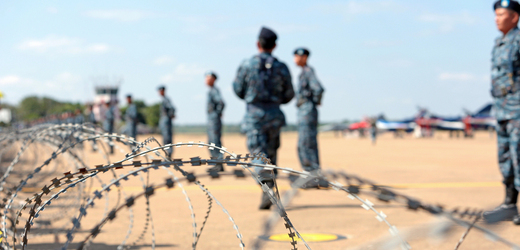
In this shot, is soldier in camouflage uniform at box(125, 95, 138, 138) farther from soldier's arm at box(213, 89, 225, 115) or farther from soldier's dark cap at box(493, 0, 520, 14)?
soldier's dark cap at box(493, 0, 520, 14)

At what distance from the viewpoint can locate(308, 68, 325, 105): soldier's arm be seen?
932cm

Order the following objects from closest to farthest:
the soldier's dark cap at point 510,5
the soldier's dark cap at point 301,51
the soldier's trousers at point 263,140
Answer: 1. the soldier's dark cap at point 510,5
2. the soldier's trousers at point 263,140
3. the soldier's dark cap at point 301,51

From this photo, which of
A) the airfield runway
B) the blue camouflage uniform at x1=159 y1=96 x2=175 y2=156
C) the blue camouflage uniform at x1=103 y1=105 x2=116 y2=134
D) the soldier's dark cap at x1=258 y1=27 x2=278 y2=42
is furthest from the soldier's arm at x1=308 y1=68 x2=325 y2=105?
the blue camouflage uniform at x1=103 y1=105 x2=116 y2=134

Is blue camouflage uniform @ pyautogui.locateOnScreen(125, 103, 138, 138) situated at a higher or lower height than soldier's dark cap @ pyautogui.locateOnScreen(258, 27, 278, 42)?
lower

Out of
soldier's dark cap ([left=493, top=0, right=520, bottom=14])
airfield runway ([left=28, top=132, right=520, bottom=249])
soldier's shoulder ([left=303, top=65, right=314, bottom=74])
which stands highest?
soldier's dark cap ([left=493, top=0, right=520, bottom=14])

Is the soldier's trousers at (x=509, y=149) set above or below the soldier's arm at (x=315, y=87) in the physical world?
below

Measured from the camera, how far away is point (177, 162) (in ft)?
7.55

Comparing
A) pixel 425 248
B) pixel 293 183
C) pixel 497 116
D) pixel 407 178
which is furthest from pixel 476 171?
pixel 293 183

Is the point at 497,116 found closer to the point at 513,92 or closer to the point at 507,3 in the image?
the point at 513,92

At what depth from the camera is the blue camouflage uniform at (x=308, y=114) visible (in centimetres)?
934

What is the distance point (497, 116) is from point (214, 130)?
8438mm

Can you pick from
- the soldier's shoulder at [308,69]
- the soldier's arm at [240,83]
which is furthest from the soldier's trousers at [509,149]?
the soldier's shoulder at [308,69]

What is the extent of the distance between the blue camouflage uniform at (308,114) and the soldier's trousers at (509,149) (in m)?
3.56

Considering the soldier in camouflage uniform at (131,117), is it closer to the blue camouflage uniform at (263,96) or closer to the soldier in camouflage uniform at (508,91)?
the blue camouflage uniform at (263,96)
